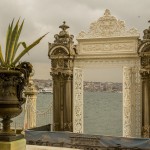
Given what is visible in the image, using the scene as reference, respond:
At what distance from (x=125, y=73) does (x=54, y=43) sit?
2.53 metres

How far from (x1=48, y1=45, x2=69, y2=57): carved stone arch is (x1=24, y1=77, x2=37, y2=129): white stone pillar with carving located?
1302 mm

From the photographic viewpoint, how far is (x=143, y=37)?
37.9 feet

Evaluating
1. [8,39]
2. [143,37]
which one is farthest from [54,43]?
[8,39]

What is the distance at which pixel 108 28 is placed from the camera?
12000 mm

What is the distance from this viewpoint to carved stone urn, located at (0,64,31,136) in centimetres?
625

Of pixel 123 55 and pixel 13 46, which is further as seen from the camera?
pixel 123 55

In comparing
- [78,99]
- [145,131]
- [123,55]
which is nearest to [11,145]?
[145,131]

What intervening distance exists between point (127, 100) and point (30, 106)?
330cm

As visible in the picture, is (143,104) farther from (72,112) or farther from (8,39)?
(8,39)

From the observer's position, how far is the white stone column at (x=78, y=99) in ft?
41.2

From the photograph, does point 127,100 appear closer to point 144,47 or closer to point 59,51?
point 144,47

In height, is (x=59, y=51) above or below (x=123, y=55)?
above

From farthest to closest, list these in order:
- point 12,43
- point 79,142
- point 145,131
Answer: point 145,131 < point 79,142 < point 12,43

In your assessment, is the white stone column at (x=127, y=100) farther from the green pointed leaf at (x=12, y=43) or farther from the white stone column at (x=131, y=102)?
the green pointed leaf at (x=12, y=43)
